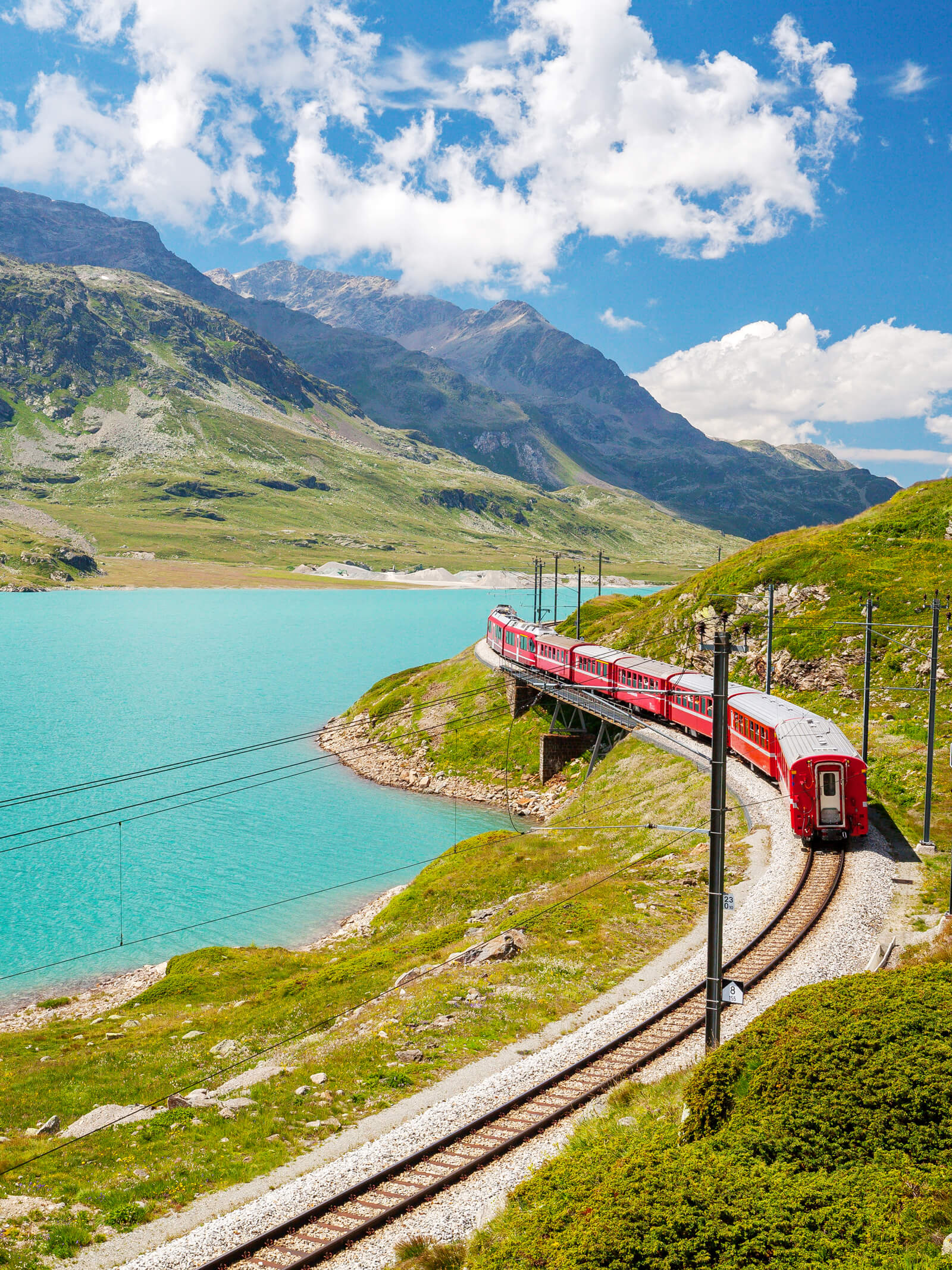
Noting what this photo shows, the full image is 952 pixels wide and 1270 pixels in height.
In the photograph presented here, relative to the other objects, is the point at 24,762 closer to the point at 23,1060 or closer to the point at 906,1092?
the point at 23,1060

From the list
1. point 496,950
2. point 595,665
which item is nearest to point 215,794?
point 595,665

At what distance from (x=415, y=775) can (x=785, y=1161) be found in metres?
60.5

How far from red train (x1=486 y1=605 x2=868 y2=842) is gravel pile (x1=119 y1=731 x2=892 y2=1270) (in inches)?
68.4

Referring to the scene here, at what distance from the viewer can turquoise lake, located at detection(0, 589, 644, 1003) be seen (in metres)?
45.8

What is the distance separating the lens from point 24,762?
7569cm

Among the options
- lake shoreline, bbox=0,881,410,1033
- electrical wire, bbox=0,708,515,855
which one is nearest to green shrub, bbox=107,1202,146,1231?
lake shoreline, bbox=0,881,410,1033

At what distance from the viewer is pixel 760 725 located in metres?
42.2

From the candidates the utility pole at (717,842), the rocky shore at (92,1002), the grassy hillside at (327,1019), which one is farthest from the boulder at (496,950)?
the rocky shore at (92,1002)

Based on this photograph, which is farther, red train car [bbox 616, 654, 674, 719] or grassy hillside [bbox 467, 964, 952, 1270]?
red train car [bbox 616, 654, 674, 719]

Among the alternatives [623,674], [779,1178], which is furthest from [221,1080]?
[623,674]

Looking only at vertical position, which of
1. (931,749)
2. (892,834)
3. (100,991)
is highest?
(931,749)

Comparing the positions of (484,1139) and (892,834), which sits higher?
(892,834)

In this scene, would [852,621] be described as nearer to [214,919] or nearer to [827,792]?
[827,792]

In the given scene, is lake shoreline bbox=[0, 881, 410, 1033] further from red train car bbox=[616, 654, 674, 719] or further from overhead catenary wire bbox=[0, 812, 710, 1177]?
red train car bbox=[616, 654, 674, 719]
